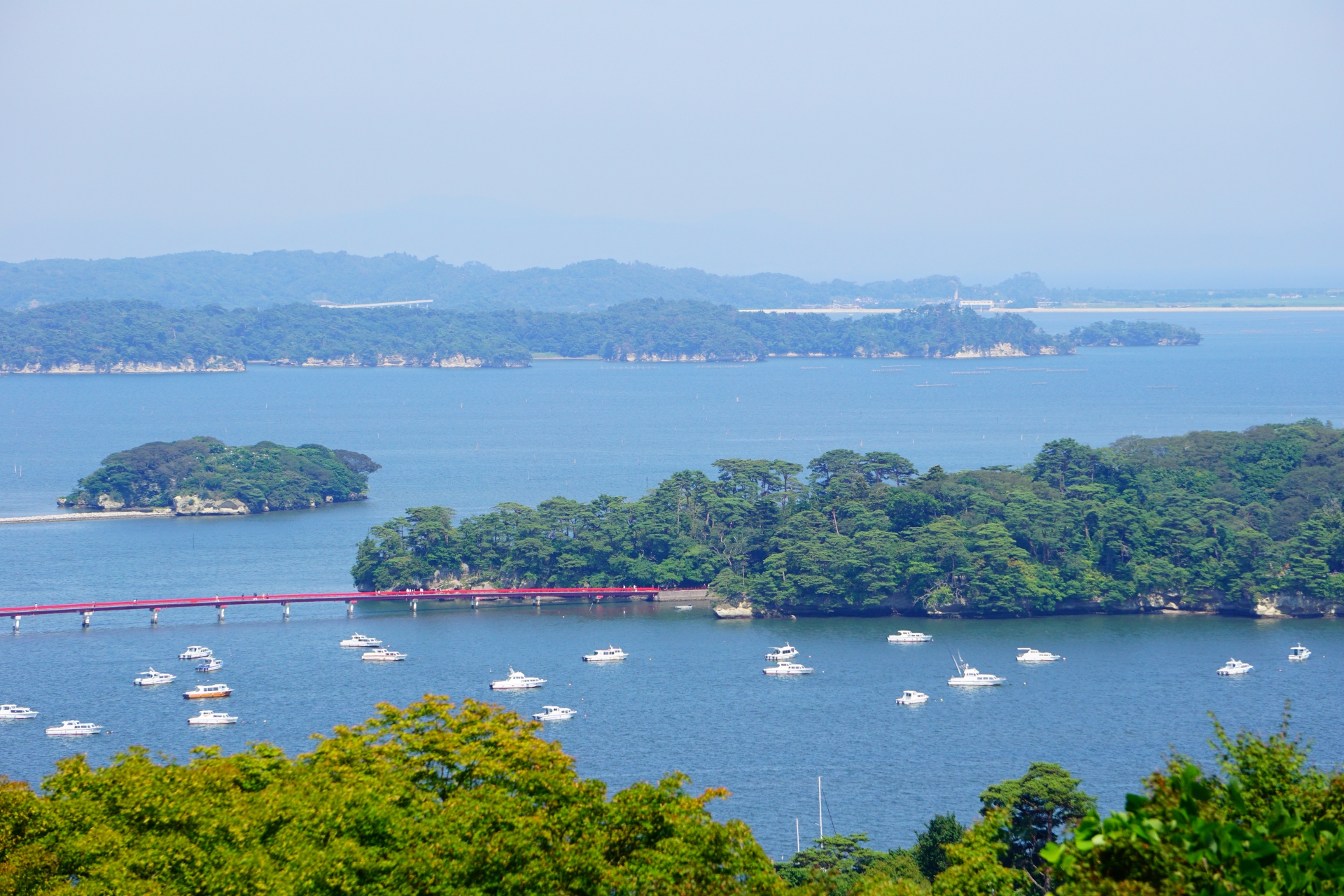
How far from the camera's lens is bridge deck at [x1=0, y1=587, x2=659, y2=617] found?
37.7m

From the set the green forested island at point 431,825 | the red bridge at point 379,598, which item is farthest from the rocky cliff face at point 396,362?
the green forested island at point 431,825

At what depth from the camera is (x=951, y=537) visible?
37.5m

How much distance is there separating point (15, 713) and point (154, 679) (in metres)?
3.25

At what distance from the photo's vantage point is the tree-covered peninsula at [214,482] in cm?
5619

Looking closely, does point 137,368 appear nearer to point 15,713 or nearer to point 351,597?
point 351,597

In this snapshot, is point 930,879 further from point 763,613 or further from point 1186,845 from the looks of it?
point 763,613

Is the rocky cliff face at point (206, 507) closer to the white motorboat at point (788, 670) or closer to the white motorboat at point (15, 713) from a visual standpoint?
the white motorboat at point (15, 713)

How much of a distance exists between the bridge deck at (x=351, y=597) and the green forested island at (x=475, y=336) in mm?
102599

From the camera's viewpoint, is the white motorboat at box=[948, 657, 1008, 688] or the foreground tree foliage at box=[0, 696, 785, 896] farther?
the white motorboat at box=[948, 657, 1008, 688]

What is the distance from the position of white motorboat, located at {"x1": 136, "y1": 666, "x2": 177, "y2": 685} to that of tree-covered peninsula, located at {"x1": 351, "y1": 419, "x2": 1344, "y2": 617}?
30.7 feet

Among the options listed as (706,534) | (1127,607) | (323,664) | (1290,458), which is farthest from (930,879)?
(1290,458)

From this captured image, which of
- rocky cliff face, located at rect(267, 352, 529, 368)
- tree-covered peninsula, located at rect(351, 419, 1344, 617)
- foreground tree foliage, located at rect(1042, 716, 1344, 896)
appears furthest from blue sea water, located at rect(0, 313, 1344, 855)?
rocky cliff face, located at rect(267, 352, 529, 368)

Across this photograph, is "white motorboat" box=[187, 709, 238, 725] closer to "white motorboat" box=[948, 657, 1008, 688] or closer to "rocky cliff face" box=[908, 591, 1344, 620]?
"white motorboat" box=[948, 657, 1008, 688]

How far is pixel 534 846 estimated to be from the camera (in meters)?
10.1
